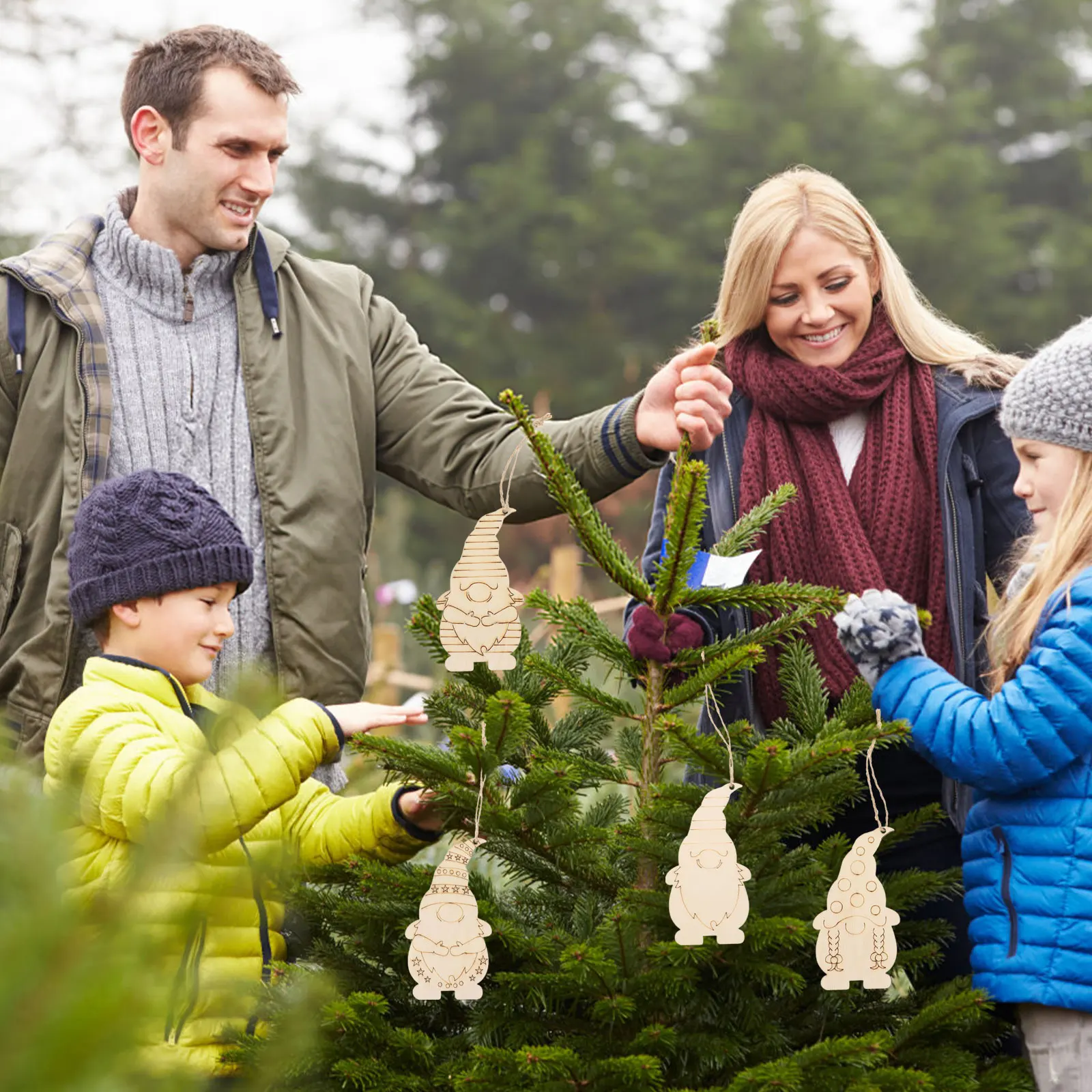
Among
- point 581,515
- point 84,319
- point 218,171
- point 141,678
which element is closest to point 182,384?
point 84,319

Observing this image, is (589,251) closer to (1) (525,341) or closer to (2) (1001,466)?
(1) (525,341)

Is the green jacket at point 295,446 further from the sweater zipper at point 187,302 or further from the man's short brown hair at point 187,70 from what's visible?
the man's short brown hair at point 187,70

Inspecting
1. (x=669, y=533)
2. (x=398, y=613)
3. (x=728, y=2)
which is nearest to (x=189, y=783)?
(x=669, y=533)

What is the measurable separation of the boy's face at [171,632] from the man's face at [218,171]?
0.90m

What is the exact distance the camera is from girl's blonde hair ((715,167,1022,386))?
9.30 ft

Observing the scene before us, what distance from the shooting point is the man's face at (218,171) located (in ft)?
9.50

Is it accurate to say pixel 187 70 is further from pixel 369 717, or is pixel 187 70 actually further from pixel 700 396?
pixel 369 717

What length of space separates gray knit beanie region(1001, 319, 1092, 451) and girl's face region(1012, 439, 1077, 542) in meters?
0.01

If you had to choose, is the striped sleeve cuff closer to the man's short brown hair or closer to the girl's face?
the girl's face

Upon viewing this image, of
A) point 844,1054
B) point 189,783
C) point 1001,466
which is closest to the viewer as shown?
point 189,783

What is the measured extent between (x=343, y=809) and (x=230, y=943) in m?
0.30

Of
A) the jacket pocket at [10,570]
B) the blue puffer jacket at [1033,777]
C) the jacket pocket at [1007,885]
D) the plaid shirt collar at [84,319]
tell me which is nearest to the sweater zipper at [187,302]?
the plaid shirt collar at [84,319]

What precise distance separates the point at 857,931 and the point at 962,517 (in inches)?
38.1

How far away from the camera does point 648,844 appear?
78.1 inches
